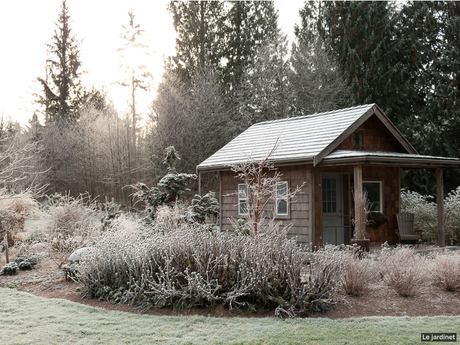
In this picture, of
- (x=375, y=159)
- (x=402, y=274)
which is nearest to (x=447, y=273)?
(x=402, y=274)

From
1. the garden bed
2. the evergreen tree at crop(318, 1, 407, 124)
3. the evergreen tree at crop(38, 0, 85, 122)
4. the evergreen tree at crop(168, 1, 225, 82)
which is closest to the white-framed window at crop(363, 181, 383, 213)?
the garden bed

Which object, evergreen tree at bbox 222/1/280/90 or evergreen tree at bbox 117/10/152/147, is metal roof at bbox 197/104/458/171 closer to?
evergreen tree at bbox 117/10/152/147

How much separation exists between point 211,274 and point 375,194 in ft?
25.9

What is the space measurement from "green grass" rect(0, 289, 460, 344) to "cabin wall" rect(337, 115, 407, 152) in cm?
744

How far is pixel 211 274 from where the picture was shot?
632 cm

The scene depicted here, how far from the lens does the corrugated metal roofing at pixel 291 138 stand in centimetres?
1133

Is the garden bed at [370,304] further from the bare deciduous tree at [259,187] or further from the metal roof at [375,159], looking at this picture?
the metal roof at [375,159]

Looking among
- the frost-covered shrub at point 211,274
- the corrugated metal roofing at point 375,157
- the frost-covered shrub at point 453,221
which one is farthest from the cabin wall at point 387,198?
the frost-covered shrub at point 211,274

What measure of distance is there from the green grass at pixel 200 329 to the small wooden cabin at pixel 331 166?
5124 millimetres

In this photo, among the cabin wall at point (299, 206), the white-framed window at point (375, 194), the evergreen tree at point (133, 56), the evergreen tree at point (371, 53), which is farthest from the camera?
the evergreen tree at point (133, 56)

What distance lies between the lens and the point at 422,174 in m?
21.1

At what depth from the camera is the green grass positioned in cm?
484

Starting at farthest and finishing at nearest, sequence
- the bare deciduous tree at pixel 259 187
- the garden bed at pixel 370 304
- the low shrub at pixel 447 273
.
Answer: the bare deciduous tree at pixel 259 187 < the low shrub at pixel 447 273 < the garden bed at pixel 370 304

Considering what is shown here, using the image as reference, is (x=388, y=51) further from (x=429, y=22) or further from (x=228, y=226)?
(x=228, y=226)
